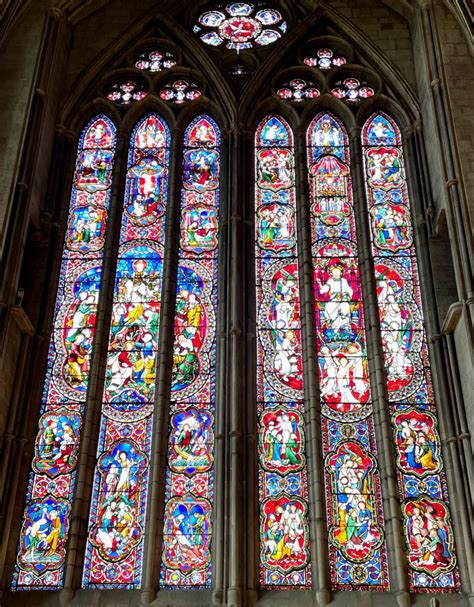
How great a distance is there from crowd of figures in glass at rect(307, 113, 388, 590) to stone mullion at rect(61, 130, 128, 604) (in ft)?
9.72

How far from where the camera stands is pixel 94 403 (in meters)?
12.3

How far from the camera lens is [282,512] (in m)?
11.5

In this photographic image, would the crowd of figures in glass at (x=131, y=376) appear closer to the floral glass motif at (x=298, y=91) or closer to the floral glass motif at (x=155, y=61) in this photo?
the floral glass motif at (x=155, y=61)

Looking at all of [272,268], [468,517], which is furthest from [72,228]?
[468,517]

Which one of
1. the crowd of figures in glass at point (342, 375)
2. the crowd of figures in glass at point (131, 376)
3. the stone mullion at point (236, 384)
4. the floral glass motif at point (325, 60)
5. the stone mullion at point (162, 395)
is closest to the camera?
the stone mullion at point (236, 384)

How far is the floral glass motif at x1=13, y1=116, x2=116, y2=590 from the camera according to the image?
37.2ft

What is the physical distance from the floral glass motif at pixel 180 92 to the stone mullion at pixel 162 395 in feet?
2.21

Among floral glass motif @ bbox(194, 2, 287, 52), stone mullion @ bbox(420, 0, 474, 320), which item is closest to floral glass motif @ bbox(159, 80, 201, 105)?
floral glass motif @ bbox(194, 2, 287, 52)

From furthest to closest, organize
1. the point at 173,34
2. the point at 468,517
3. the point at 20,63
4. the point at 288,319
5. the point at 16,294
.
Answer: the point at 173,34 < the point at 20,63 < the point at 288,319 < the point at 16,294 < the point at 468,517

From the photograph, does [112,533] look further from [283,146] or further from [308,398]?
[283,146]

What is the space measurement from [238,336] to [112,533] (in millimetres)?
3085

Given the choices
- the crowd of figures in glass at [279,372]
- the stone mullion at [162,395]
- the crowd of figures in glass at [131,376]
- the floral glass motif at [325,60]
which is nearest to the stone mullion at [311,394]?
the crowd of figures in glass at [279,372]

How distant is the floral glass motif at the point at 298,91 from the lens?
15250mm

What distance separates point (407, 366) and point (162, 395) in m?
3.34
